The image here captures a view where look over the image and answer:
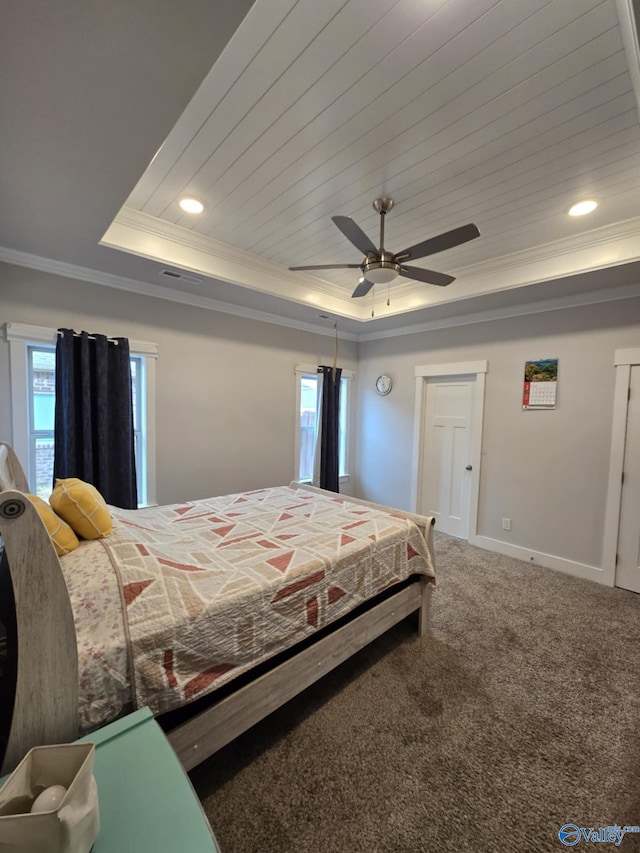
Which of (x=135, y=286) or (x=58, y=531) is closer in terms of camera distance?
(x=58, y=531)

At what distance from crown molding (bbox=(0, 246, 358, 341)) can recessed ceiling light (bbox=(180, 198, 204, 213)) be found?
3.01ft

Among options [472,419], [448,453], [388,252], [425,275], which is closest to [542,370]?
[472,419]

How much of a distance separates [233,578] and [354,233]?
1.88 metres

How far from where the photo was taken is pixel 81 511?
1518 millimetres

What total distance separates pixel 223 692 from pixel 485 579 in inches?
99.4

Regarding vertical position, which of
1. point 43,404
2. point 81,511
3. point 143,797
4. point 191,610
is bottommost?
point 143,797

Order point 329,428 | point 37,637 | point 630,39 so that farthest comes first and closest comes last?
point 329,428 < point 630,39 < point 37,637

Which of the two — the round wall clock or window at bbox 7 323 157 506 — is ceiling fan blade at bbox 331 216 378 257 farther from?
the round wall clock

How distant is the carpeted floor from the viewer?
1.21 m

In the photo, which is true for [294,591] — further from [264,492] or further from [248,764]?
[264,492]

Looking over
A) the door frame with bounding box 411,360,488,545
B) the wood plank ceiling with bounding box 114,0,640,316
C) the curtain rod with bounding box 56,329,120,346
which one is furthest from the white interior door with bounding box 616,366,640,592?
the curtain rod with bounding box 56,329,120,346

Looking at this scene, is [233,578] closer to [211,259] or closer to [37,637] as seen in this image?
[37,637]

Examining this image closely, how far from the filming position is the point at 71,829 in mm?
604

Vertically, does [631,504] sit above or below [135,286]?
below
